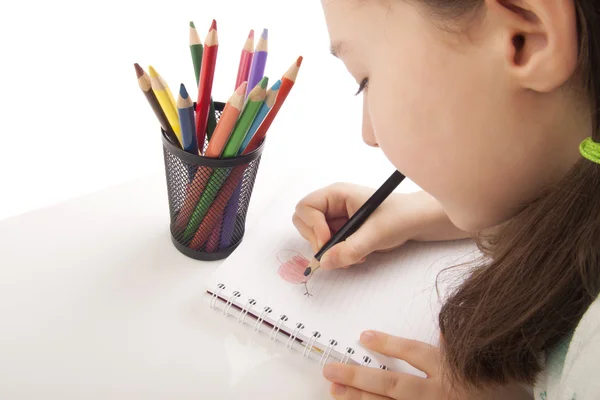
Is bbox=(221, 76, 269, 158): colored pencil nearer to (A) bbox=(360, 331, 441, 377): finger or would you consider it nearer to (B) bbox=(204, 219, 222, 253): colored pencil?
(B) bbox=(204, 219, 222, 253): colored pencil

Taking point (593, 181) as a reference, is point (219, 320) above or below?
below

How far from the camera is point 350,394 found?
471 millimetres

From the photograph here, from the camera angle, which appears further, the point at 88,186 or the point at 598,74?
the point at 88,186

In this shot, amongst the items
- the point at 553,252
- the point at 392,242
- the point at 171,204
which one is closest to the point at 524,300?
the point at 553,252

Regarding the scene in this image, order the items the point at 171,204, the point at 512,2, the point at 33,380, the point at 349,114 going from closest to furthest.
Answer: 1. the point at 512,2
2. the point at 33,380
3. the point at 171,204
4. the point at 349,114

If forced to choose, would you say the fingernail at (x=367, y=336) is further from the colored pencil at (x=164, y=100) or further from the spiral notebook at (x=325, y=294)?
the colored pencil at (x=164, y=100)


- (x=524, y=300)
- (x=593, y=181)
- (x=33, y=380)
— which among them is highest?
(x=593, y=181)

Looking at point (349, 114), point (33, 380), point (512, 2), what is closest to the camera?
point (512, 2)

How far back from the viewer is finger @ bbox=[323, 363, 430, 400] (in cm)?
47

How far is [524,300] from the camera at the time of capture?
433mm

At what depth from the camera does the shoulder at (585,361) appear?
37cm

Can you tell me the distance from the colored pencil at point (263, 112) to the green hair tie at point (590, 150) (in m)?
0.23

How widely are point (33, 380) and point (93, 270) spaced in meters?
0.12

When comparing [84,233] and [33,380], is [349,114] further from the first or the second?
[33,380]
